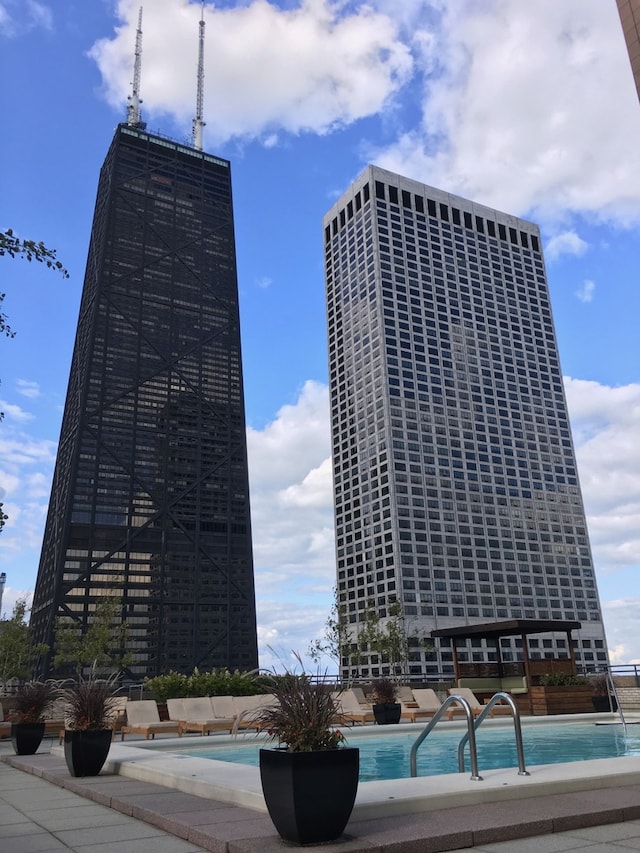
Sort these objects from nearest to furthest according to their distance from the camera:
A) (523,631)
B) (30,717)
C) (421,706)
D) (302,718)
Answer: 1. (302,718)
2. (30,717)
3. (421,706)
4. (523,631)

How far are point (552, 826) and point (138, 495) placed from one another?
401 ft

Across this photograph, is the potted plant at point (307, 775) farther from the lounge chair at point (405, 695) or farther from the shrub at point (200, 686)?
the lounge chair at point (405, 695)

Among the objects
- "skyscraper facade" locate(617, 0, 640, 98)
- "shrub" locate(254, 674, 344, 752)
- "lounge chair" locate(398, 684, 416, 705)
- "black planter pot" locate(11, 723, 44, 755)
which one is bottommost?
"black planter pot" locate(11, 723, 44, 755)

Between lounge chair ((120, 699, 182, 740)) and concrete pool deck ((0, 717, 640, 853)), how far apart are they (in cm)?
813

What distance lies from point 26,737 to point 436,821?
33.8 ft

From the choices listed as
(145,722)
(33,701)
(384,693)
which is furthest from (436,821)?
(384,693)

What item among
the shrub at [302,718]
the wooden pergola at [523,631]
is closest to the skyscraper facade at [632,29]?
the wooden pergola at [523,631]

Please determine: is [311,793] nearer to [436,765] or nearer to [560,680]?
[436,765]

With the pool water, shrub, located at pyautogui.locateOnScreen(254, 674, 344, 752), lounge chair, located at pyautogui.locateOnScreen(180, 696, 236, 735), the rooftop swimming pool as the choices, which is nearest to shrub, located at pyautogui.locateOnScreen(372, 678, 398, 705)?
the rooftop swimming pool

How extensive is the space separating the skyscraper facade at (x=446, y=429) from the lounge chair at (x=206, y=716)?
4183 inches

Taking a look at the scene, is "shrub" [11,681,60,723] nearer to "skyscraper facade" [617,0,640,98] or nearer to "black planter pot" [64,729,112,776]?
"black planter pot" [64,729,112,776]

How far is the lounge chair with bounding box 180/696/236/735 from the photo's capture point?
1512 centimetres

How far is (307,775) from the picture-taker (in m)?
4.80

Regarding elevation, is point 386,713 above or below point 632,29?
below
